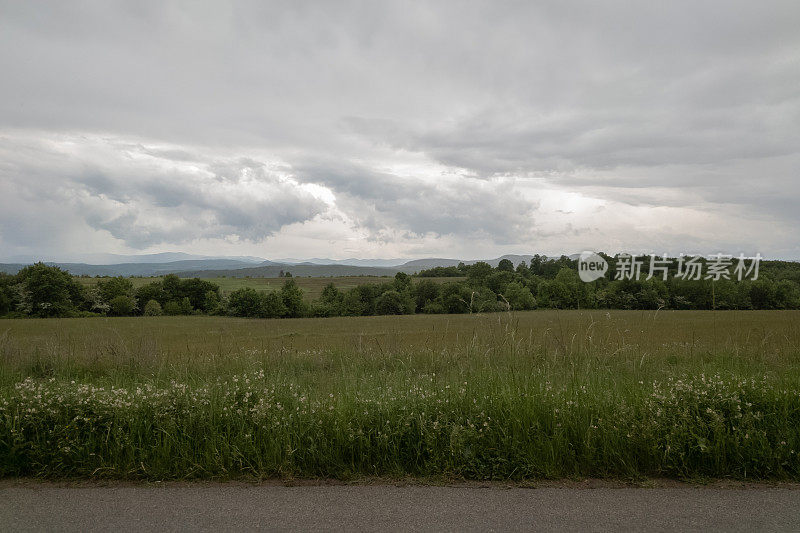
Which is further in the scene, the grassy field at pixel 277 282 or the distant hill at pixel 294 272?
the distant hill at pixel 294 272

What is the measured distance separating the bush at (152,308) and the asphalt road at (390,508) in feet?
192

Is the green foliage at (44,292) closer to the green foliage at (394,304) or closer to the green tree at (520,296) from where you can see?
the green foliage at (394,304)

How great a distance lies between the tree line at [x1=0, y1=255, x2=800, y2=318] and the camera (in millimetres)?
44719

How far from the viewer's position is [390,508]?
11.5 feet

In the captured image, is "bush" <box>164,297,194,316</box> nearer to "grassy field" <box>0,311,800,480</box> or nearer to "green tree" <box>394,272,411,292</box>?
"green tree" <box>394,272,411,292</box>

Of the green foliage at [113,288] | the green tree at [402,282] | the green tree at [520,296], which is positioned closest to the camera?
the green tree at [520,296]

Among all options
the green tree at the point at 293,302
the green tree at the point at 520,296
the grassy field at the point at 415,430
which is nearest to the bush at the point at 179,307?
the green tree at the point at 293,302

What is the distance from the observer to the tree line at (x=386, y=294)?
44719 mm

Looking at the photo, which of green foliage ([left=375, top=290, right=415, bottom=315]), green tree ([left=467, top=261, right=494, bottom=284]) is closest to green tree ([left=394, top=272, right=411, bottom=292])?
→ green foliage ([left=375, top=290, right=415, bottom=315])

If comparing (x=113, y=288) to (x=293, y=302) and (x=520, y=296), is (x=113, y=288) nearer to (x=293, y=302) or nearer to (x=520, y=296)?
(x=293, y=302)

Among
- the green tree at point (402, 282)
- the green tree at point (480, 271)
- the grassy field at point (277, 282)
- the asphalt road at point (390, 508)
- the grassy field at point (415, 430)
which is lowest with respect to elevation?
the grassy field at point (277, 282)

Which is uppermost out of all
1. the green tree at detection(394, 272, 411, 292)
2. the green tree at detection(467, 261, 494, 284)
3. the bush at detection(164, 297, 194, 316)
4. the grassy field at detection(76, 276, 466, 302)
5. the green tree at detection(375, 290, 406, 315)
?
the green tree at detection(467, 261, 494, 284)

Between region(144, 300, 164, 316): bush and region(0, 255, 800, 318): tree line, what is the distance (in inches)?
4.7

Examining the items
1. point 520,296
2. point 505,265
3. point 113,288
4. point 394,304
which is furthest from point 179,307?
point 520,296
